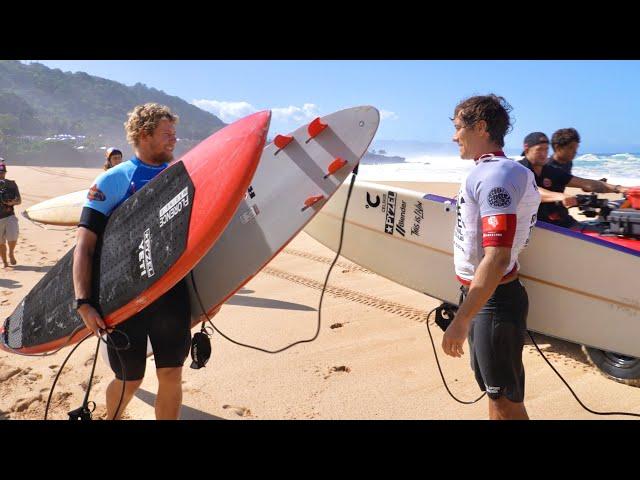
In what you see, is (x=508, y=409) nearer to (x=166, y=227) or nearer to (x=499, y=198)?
(x=499, y=198)

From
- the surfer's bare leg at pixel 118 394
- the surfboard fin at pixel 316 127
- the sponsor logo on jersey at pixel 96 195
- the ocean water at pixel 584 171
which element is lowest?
the ocean water at pixel 584 171

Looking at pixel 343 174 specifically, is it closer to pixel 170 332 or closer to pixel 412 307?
pixel 170 332

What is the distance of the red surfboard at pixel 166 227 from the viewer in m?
1.94

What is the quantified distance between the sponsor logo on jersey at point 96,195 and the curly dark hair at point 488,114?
4.81ft

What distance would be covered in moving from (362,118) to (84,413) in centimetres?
193

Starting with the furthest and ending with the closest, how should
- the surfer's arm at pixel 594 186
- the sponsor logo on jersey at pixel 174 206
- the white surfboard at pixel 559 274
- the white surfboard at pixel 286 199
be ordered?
the surfer's arm at pixel 594 186 < the white surfboard at pixel 559 274 < the white surfboard at pixel 286 199 < the sponsor logo on jersey at pixel 174 206

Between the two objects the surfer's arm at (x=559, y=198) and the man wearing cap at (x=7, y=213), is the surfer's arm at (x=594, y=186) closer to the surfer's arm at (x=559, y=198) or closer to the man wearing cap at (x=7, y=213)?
the surfer's arm at (x=559, y=198)

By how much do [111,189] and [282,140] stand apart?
3.46 feet

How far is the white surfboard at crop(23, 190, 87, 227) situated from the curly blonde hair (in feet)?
18.5

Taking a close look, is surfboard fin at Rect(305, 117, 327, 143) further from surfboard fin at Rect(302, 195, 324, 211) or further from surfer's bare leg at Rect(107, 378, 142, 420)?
surfer's bare leg at Rect(107, 378, 142, 420)

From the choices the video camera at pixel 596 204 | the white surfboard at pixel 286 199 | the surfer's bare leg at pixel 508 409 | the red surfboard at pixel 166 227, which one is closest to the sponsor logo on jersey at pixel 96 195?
the red surfboard at pixel 166 227

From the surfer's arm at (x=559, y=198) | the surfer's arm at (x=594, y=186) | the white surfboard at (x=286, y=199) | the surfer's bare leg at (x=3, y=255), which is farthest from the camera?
the surfer's bare leg at (x=3, y=255)
